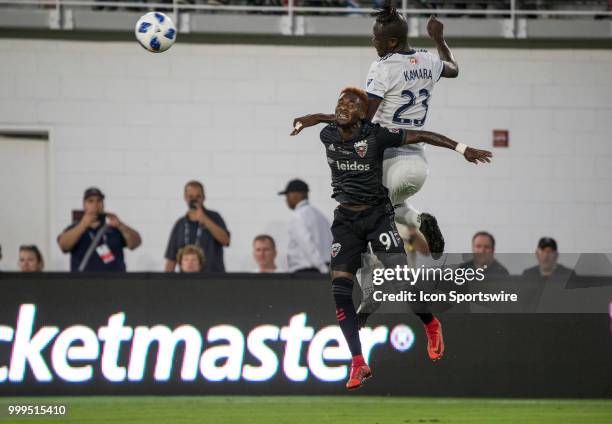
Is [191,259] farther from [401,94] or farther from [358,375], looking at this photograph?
[401,94]

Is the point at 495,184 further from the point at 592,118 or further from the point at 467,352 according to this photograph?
the point at 467,352

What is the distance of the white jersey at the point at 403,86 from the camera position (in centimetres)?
802

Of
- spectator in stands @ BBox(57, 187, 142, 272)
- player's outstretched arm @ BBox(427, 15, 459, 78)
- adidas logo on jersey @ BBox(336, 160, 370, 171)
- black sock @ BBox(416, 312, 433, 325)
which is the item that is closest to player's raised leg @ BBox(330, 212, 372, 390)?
adidas logo on jersey @ BBox(336, 160, 370, 171)

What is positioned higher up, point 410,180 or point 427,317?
point 410,180

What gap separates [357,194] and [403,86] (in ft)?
2.45

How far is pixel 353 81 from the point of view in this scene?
556 inches

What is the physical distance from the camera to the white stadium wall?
13977 mm

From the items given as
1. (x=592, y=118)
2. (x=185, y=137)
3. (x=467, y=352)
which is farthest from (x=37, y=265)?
(x=592, y=118)

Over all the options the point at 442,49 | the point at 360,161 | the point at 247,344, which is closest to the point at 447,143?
the point at 360,161

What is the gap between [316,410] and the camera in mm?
10875

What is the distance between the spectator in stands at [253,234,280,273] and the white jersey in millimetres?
4418

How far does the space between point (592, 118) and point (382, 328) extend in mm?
4185

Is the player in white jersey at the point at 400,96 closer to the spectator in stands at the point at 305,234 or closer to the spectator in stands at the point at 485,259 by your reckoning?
the spectator in stands at the point at 485,259

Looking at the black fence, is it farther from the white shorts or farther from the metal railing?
the white shorts
